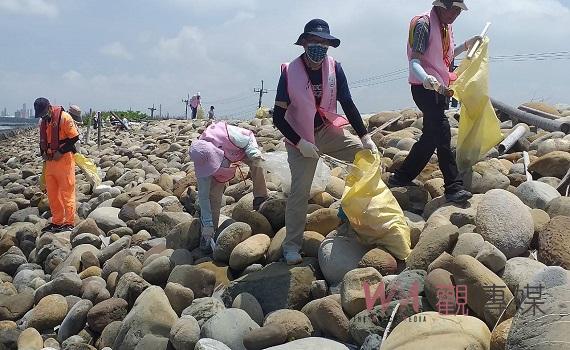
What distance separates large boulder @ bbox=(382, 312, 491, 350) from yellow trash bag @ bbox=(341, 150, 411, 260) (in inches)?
37.8

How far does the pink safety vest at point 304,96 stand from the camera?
→ 426 centimetres

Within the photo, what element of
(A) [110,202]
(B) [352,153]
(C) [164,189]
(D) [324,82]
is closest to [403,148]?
(B) [352,153]

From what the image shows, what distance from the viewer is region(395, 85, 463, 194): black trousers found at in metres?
4.57

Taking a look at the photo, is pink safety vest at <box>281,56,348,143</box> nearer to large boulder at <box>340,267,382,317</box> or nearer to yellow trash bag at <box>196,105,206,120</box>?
large boulder at <box>340,267,382,317</box>

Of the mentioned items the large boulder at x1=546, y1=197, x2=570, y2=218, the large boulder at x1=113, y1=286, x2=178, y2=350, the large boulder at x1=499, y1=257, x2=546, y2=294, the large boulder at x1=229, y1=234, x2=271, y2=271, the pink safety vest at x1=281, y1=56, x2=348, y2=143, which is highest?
the pink safety vest at x1=281, y1=56, x2=348, y2=143

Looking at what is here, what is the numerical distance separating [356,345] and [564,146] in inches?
122

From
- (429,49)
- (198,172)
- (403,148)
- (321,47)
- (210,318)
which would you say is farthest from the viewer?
(403,148)

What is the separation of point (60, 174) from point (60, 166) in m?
0.10

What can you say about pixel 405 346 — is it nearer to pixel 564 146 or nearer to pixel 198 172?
pixel 198 172

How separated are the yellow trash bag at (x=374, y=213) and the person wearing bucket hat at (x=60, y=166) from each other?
4.43 metres

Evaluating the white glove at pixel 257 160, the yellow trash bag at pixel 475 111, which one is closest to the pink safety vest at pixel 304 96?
the white glove at pixel 257 160

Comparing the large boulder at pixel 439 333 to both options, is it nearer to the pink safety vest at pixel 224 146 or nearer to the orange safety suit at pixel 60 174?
the pink safety vest at pixel 224 146

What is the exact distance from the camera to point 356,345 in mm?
3443

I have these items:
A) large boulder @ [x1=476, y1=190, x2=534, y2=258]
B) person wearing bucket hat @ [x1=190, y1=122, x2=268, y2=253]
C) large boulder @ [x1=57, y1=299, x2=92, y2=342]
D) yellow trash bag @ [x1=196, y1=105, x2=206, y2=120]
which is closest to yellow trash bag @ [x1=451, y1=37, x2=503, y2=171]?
large boulder @ [x1=476, y1=190, x2=534, y2=258]
